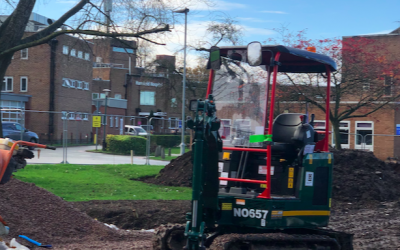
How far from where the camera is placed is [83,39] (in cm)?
1497

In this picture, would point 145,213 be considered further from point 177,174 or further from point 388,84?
point 388,84

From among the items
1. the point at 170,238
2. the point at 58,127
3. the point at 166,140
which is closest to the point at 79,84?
the point at 166,140

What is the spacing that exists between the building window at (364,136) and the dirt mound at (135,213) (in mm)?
19211

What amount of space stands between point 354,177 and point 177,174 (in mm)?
5614

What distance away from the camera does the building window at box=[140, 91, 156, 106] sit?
63.8 m

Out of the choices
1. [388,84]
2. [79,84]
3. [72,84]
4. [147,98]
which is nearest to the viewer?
[388,84]

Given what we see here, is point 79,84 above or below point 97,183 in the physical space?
above

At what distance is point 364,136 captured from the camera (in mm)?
27875

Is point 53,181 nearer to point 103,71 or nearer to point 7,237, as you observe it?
point 7,237

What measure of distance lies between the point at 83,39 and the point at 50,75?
2786cm

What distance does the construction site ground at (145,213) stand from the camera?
7.18 m

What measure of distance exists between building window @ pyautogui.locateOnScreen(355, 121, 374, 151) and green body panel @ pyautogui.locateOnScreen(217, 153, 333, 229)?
21813 millimetres

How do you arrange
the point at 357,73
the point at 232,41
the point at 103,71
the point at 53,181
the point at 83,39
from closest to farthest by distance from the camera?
the point at 53,181, the point at 83,39, the point at 357,73, the point at 232,41, the point at 103,71

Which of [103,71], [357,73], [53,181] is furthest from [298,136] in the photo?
[103,71]
